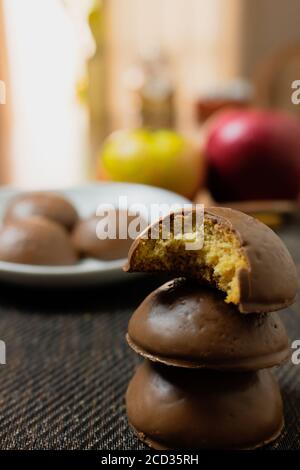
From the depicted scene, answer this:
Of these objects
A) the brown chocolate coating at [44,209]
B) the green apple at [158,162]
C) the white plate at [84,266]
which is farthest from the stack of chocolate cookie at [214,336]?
the green apple at [158,162]

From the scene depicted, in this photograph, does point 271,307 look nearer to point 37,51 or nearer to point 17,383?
point 17,383

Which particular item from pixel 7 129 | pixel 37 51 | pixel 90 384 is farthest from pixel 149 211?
pixel 37 51

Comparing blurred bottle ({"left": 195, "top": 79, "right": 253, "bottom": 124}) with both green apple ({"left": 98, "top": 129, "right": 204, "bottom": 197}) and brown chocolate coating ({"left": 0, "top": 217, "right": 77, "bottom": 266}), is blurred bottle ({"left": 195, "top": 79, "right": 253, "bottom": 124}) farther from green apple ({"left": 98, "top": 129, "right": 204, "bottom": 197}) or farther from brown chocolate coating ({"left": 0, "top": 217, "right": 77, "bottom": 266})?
brown chocolate coating ({"left": 0, "top": 217, "right": 77, "bottom": 266})

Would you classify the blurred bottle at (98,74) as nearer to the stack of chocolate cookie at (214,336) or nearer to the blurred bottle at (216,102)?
the blurred bottle at (216,102)

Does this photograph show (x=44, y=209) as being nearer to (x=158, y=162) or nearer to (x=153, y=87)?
(x=158, y=162)

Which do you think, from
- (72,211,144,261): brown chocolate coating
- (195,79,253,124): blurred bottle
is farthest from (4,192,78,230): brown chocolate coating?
(195,79,253,124): blurred bottle
